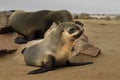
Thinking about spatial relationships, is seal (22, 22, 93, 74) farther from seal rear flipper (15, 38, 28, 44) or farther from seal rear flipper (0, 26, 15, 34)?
seal rear flipper (0, 26, 15, 34)

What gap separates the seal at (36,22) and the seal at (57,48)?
99.5 inches

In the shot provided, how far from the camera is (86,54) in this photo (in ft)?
33.4

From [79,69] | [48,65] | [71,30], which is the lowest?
[48,65]

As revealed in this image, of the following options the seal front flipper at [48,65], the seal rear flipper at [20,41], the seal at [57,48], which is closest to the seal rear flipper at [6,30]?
the seal rear flipper at [20,41]

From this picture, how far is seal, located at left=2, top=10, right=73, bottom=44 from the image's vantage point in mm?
11969

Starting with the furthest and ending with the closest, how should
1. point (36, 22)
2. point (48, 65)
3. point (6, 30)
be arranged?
point (6, 30) < point (36, 22) < point (48, 65)

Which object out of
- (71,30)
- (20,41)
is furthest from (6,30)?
(71,30)

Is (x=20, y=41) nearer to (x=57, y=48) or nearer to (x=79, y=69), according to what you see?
(x=57, y=48)

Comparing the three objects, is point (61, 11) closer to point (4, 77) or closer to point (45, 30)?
point (45, 30)

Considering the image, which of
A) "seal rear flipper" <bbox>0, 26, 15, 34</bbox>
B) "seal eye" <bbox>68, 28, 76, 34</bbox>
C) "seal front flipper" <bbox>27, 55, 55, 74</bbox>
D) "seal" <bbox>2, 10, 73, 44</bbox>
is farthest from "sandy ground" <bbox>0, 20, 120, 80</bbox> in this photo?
"seal rear flipper" <bbox>0, 26, 15, 34</bbox>

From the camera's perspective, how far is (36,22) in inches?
488

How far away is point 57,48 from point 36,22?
3.48 meters

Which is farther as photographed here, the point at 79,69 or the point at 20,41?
the point at 20,41

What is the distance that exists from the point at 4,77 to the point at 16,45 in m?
3.85
